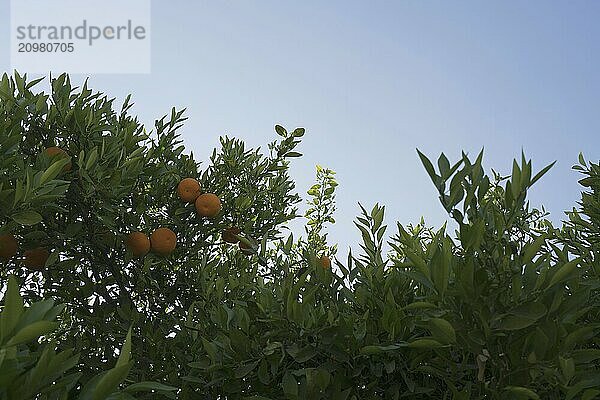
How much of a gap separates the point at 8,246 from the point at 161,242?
842 millimetres

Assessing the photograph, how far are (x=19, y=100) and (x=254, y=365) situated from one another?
2220mm

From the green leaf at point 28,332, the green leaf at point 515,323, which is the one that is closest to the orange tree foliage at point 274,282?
the green leaf at point 515,323

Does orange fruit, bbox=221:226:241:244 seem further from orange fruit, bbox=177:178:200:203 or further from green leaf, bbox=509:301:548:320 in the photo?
green leaf, bbox=509:301:548:320

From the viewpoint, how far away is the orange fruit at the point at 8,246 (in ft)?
11.2

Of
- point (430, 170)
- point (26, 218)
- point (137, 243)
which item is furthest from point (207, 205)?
point (430, 170)

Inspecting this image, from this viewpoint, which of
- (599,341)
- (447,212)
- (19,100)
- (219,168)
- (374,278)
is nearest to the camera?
(447,212)

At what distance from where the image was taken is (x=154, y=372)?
3506 millimetres

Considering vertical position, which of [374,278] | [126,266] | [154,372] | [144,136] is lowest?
[154,372]

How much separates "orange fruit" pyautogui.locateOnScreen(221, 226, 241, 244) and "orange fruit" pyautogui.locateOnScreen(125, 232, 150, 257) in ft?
2.59

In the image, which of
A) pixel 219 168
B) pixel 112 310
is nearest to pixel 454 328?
pixel 112 310

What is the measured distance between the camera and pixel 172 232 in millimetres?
4141

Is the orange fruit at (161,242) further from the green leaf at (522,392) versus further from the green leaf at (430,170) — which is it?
the green leaf at (522,392)

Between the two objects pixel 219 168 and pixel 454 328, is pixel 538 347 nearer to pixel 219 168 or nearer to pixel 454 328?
pixel 454 328

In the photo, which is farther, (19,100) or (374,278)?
(19,100)
